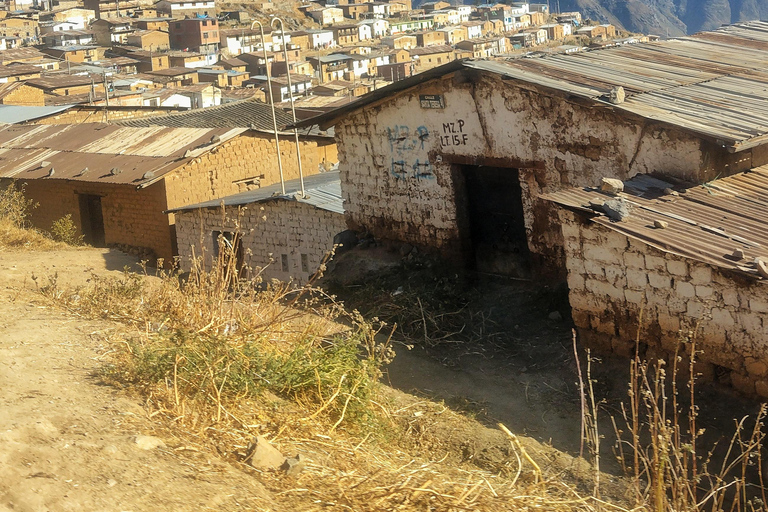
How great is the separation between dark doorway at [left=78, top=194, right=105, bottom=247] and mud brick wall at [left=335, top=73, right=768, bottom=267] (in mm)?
8129

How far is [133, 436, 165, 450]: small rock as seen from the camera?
4004mm

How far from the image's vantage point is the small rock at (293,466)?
402cm

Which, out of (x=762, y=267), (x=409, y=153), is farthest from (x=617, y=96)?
(x=409, y=153)

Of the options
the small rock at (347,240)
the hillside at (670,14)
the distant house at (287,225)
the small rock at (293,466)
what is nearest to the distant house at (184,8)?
the hillside at (670,14)

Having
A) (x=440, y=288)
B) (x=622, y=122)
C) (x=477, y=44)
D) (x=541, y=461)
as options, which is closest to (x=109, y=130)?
(x=440, y=288)

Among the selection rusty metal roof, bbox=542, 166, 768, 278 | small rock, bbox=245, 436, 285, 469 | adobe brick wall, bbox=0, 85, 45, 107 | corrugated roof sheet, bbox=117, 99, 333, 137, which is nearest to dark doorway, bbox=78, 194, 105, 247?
corrugated roof sheet, bbox=117, 99, 333, 137

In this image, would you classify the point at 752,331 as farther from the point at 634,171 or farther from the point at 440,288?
the point at 440,288

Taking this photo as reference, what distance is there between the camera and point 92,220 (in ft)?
55.7

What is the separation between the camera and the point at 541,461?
5.61m

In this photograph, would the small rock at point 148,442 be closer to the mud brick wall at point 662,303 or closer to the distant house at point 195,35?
the mud brick wall at point 662,303

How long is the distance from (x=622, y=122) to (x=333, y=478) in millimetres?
5094

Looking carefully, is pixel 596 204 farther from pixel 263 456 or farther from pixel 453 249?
pixel 263 456

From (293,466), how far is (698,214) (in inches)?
173

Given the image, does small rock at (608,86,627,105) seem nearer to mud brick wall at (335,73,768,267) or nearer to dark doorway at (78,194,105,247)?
mud brick wall at (335,73,768,267)
